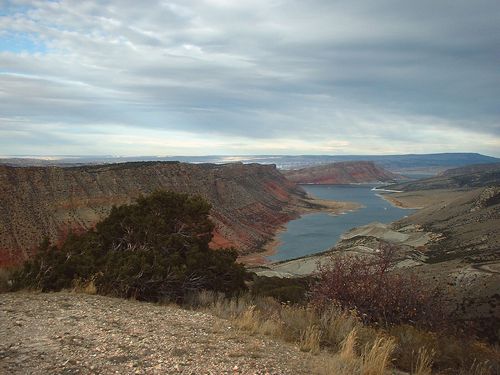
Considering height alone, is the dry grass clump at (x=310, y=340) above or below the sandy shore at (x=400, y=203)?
above

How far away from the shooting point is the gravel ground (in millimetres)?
5598

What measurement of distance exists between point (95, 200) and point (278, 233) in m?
40.5

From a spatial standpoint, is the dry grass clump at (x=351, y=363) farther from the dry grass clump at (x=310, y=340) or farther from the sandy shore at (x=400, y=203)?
the sandy shore at (x=400, y=203)

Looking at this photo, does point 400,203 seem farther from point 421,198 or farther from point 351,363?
point 351,363

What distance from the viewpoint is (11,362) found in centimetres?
554

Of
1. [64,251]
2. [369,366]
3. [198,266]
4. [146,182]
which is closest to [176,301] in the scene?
[198,266]

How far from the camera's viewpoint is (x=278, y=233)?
8588 cm

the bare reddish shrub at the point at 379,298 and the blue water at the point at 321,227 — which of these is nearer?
the bare reddish shrub at the point at 379,298

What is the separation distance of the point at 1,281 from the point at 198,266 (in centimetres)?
Result: 541

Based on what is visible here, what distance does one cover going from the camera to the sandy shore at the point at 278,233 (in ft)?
200

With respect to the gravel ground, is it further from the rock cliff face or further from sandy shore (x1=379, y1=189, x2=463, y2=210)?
sandy shore (x1=379, y1=189, x2=463, y2=210)

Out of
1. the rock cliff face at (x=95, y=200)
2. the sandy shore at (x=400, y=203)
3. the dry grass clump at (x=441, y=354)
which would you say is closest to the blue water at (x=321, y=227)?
the sandy shore at (x=400, y=203)

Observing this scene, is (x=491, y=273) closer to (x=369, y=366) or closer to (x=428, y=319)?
(x=428, y=319)

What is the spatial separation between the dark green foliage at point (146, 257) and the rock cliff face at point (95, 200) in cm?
354
